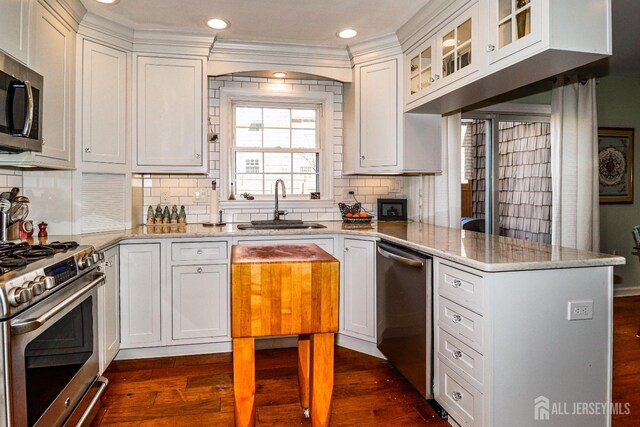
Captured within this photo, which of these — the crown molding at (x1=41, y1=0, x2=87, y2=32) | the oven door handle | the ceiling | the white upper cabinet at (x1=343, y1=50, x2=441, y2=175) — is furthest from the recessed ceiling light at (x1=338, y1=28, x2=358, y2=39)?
the oven door handle

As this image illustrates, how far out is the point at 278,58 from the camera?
3713 mm

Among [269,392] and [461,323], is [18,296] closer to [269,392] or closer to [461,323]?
[269,392]

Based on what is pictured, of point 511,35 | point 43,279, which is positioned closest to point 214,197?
point 43,279

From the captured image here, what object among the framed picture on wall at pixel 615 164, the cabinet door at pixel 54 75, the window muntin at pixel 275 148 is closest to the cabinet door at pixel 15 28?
the cabinet door at pixel 54 75

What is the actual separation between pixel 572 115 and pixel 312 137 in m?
2.51

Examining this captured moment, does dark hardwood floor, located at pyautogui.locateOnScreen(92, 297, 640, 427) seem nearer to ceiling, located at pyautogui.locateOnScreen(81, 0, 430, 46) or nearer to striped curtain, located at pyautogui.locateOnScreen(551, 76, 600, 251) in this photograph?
striped curtain, located at pyautogui.locateOnScreen(551, 76, 600, 251)

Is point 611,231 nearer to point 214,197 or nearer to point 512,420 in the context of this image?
point 512,420

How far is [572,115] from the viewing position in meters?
4.13

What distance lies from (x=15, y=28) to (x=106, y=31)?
1047 millimetres

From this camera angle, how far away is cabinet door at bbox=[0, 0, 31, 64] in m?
2.06

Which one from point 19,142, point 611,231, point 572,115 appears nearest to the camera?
point 19,142

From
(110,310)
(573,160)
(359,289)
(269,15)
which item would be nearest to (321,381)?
(359,289)

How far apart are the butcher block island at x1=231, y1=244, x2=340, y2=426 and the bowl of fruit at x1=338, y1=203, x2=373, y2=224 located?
185cm

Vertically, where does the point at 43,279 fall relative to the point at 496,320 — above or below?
above
